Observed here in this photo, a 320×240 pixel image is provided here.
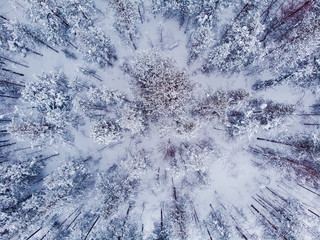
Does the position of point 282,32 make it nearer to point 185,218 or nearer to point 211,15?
point 211,15

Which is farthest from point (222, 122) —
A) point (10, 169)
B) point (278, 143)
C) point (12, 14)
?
point (12, 14)

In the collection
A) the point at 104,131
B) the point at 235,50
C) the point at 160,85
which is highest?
the point at 235,50

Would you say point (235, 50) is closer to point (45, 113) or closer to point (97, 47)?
point (97, 47)

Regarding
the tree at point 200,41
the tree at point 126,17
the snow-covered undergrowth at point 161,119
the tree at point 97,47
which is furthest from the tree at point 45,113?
the tree at point 200,41

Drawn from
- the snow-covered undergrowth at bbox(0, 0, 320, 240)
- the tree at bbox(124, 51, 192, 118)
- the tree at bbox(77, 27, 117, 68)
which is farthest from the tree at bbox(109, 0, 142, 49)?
the tree at bbox(124, 51, 192, 118)

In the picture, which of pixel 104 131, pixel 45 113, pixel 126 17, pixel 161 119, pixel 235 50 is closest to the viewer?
pixel 126 17

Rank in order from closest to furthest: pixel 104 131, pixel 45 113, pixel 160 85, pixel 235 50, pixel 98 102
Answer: pixel 160 85 < pixel 104 131 < pixel 235 50 < pixel 45 113 < pixel 98 102

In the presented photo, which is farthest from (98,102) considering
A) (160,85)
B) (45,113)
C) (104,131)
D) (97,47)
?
(160,85)

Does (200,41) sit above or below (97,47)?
below

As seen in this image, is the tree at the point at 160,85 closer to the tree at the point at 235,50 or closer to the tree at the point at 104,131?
the tree at the point at 104,131
